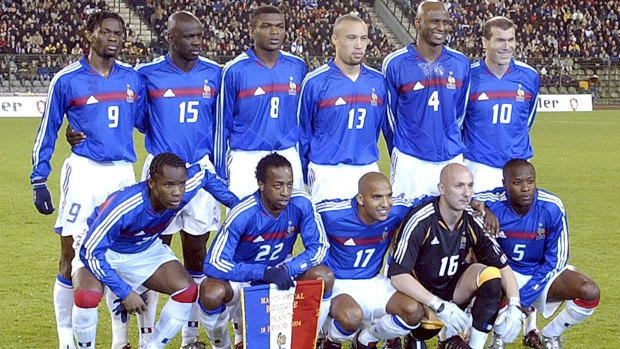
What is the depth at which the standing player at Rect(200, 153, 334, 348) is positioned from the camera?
5105 mm

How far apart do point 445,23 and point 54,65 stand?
2143 centimetres

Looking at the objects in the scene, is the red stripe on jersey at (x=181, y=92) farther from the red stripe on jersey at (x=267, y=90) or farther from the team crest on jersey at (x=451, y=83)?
the team crest on jersey at (x=451, y=83)

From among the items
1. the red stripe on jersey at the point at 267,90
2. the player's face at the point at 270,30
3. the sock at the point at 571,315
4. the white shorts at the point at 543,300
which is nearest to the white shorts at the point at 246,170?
the red stripe on jersey at the point at 267,90

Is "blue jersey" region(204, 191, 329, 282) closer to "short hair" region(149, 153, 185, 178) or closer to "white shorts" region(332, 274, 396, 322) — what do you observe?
"white shorts" region(332, 274, 396, 322)

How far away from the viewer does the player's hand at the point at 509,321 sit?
5.16 metres

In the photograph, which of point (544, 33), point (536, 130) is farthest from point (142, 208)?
point (544, 33)

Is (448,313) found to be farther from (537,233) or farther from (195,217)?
(195,217)

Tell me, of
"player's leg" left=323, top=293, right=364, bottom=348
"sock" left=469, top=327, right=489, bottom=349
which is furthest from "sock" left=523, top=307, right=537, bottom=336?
"player's leg" left=323, top=293, right=364, bottom=348

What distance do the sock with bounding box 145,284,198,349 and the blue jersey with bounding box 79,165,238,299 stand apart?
264 millimetres

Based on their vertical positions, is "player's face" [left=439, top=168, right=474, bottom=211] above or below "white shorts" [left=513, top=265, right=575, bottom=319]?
above

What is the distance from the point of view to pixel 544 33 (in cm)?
3281

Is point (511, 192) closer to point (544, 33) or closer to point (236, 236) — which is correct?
point (236, 236)

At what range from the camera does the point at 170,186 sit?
5.03 m

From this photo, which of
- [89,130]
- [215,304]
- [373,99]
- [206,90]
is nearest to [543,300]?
[373,99]
